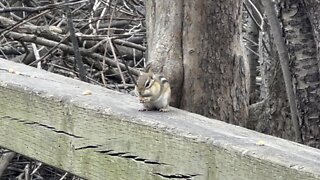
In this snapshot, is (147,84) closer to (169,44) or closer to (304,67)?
(169,44)

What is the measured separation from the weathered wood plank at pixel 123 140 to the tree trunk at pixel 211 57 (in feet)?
2.11

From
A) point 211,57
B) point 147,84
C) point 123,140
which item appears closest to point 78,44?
point 211,57

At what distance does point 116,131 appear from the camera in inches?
62.0

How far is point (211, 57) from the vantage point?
8.59ft

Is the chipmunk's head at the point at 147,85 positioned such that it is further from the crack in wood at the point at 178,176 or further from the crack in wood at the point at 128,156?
the crack in wood at the point at 178,176

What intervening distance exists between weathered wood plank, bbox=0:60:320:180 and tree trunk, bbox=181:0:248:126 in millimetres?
644

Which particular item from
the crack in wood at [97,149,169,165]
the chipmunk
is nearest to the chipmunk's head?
the chipmunk

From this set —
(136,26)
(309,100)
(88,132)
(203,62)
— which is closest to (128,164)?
(88,132)

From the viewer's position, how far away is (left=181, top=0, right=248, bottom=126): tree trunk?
8.48 ft

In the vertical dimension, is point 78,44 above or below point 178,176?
above

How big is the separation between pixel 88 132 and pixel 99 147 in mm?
56

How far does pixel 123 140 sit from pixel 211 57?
3.73ft

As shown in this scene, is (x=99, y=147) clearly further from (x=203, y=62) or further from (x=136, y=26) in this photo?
(x=136, y=26)

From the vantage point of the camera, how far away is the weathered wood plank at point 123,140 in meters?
1.29
